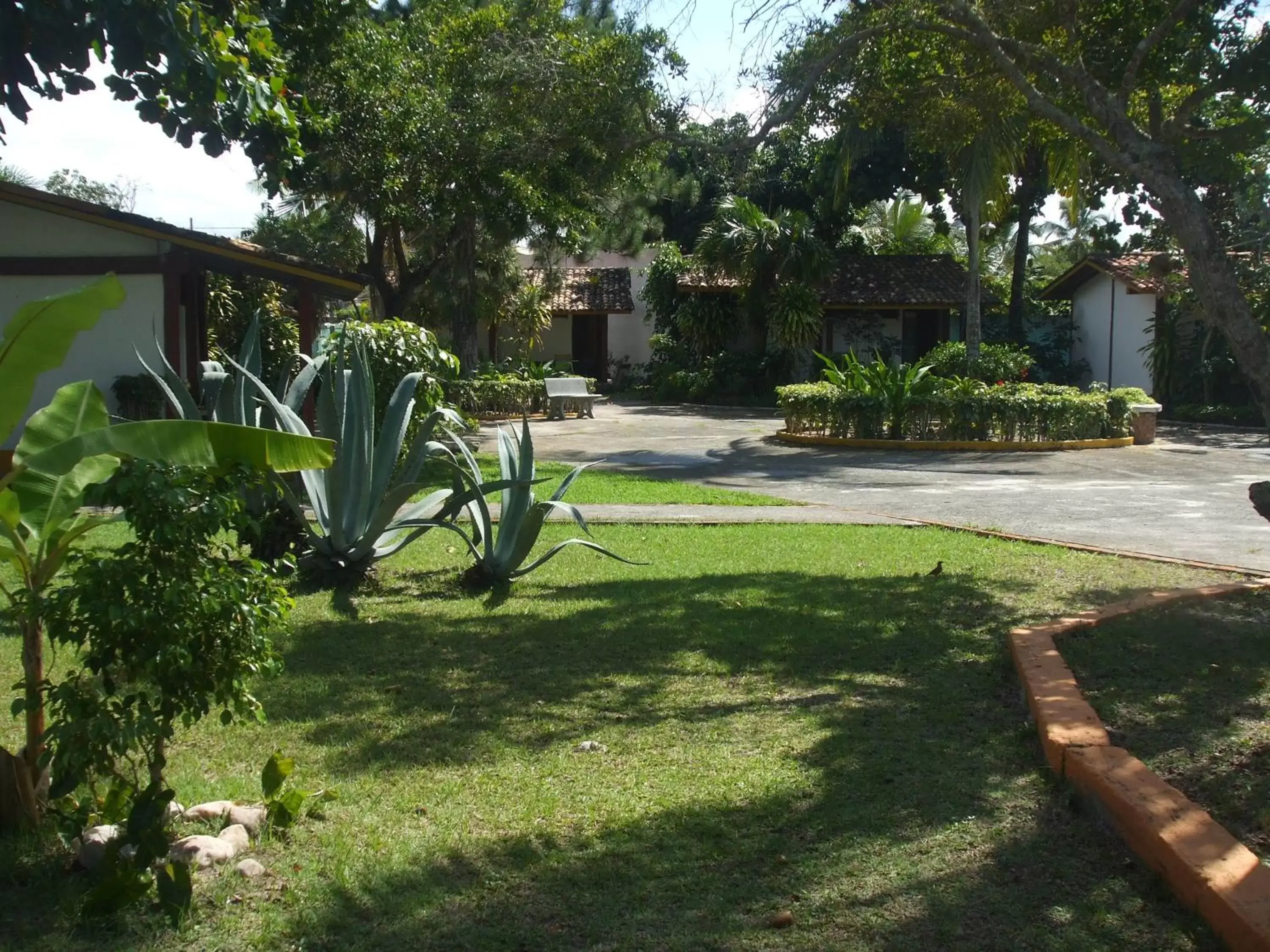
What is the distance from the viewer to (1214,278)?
21.9 feet

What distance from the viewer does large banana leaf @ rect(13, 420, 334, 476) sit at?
147 inches

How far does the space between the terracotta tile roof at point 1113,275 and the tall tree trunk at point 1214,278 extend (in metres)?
21.1

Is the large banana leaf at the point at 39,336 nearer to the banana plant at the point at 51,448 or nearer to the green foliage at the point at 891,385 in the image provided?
the banana plant at the point at 51,448

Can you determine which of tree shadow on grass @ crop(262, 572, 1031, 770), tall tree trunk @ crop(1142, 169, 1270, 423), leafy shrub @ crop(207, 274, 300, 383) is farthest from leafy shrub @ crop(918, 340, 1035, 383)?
tall tree trunk @ crop(1142, 169, 1270, 423)

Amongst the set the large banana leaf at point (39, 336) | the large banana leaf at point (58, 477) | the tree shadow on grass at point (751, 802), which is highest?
the large banana leaf at point (39, 336)

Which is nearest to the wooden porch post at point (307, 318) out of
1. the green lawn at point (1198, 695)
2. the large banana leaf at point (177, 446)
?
the green lawn at point (1198, 695)

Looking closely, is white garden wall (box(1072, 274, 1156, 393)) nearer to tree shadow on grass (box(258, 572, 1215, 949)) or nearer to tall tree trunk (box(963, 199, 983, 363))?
tall tree trunk (box(963, 199, 983, 363))

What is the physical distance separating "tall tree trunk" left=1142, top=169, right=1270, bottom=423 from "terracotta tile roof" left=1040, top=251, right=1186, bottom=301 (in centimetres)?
2109

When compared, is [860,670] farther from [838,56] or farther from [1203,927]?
[838,56]

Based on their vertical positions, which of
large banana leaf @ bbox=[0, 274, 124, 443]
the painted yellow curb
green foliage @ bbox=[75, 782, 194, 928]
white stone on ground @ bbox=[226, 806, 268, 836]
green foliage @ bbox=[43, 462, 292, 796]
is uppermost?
large banana leaf @ bbox=[0, 274, 124, 443]

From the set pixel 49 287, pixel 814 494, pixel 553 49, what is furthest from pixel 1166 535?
pixel 49 287

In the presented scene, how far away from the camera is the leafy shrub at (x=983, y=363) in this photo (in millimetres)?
28844

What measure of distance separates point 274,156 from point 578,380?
20.3m

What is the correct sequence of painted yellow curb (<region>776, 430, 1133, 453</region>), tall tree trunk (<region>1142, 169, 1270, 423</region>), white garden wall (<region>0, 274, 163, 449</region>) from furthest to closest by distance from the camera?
painted yellow curb (<region>776, 430, 1133, 453</region>) → white garden wall (<region>0, 274, 163, 449</region>) → tall tree trunk (<region>1142, 169, 1270, 423</region>)
